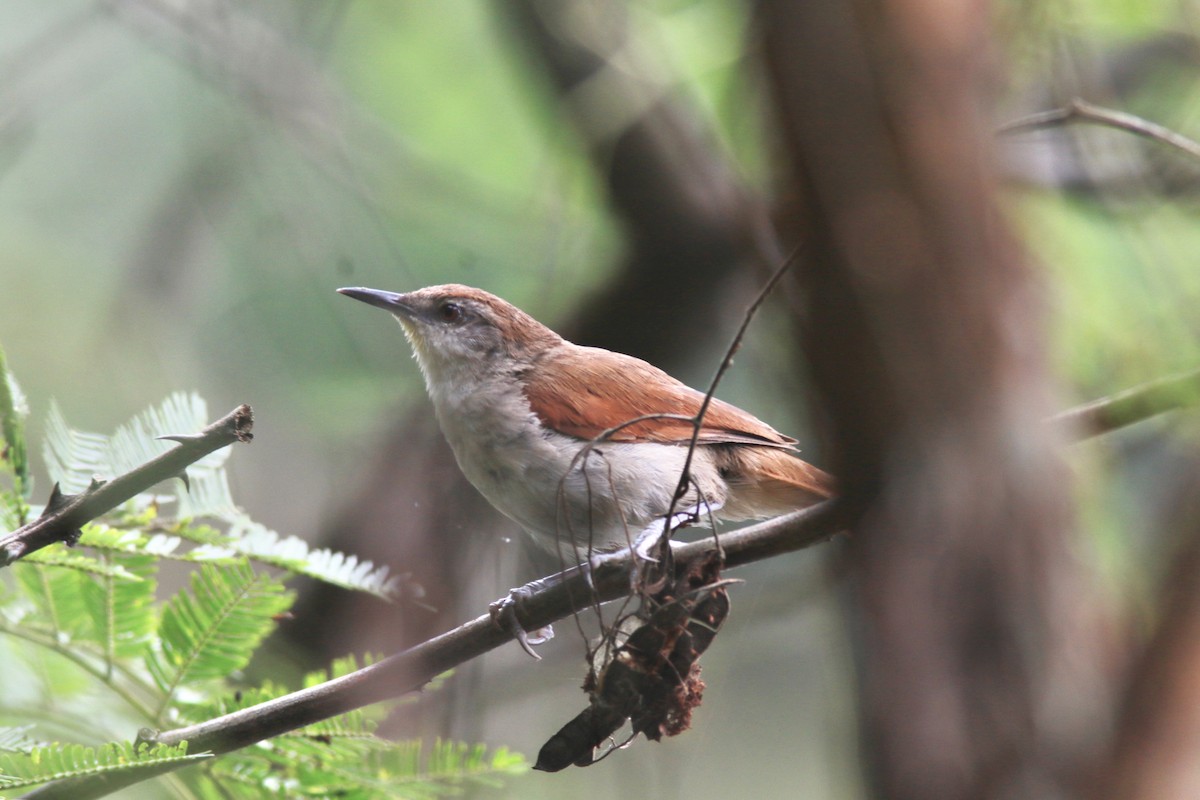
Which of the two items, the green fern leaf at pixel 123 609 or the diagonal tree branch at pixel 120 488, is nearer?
the diagonal tree branch at pixel 120 488

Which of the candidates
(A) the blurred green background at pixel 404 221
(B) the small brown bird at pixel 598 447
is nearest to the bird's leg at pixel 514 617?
(B) the small brown bird at pixel 598 447

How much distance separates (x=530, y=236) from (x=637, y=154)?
2.35 feet

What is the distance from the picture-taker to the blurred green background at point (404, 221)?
4.70 metres

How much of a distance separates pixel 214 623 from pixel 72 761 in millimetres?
480

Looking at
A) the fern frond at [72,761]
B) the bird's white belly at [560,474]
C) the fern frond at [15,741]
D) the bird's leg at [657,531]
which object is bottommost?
the fern frond at [72,761]

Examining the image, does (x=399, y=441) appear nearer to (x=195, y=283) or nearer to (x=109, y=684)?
(x=195, y=283)

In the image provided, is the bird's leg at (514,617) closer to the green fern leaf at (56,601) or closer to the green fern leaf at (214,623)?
the green fern leaf at (214,623)

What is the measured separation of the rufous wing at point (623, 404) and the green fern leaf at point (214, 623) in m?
0.89

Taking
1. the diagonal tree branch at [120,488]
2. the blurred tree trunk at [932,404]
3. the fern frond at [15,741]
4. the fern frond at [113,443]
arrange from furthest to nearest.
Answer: the fern frond at [113,443], the fern frond at [15,741], the blurred tree trunk at [932,404], the diagonal tree branch at [120,488]

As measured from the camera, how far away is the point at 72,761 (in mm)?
1803

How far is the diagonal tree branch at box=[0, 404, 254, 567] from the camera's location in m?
1.35

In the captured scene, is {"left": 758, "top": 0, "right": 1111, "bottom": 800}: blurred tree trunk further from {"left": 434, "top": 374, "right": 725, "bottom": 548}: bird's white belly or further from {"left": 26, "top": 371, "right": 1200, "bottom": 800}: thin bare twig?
{"left": 434, "top": 374, "right": 725, "bottom": 548}: bird's white belly

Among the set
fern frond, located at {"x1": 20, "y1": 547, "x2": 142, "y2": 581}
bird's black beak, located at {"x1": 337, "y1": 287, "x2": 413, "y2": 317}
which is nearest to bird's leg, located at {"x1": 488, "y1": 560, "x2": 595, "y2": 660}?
fern frond, located at {"x1": 20, "y1": 547, "x2": 142, "y2": 581}

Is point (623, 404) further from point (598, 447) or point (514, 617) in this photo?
point (514, 617)
